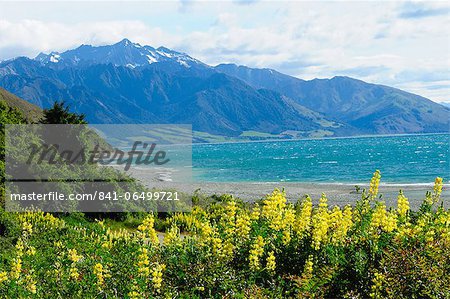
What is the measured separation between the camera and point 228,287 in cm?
645

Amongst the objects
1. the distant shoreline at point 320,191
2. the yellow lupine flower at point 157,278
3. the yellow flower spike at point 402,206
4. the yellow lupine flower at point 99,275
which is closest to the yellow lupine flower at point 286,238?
the yellow flower spike at point 402,206

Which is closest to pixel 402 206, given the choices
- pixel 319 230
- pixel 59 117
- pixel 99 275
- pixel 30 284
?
pixel 319 230

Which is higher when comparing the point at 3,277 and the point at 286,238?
the point at 286,238

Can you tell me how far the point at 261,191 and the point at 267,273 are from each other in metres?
50.1

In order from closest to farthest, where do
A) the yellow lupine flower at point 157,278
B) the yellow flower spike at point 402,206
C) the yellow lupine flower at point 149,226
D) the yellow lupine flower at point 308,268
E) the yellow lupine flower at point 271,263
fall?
the yellow lupine flower at point 157,278 → the yellow lupine flower at point 308,268 → the yellow lupine flower at point 271,263 → the yellow lupine flower at point 149,226 → the yellow flower spike at point 402,206

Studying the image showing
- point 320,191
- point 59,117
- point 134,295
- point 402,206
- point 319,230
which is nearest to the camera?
point 134,295

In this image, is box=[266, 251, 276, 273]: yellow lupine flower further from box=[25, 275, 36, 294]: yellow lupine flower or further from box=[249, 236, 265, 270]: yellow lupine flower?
box=[25, 275, 36, 294]: yellow lupine flower

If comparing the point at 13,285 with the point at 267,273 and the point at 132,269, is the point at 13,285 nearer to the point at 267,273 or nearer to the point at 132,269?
the point at 132,269

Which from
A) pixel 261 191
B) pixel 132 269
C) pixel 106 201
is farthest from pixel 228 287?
pixel 261 191

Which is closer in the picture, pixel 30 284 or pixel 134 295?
pixel 134 295

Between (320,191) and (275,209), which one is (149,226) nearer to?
(275,209)

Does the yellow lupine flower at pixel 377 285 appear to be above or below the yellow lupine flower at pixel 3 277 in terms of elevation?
above

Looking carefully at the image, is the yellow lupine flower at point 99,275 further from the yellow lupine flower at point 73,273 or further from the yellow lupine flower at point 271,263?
the yellow lupine flower at point 271,263

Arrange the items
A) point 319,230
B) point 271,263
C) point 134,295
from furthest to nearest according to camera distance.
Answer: point 319,230 < point 271,263 < point 134,295
